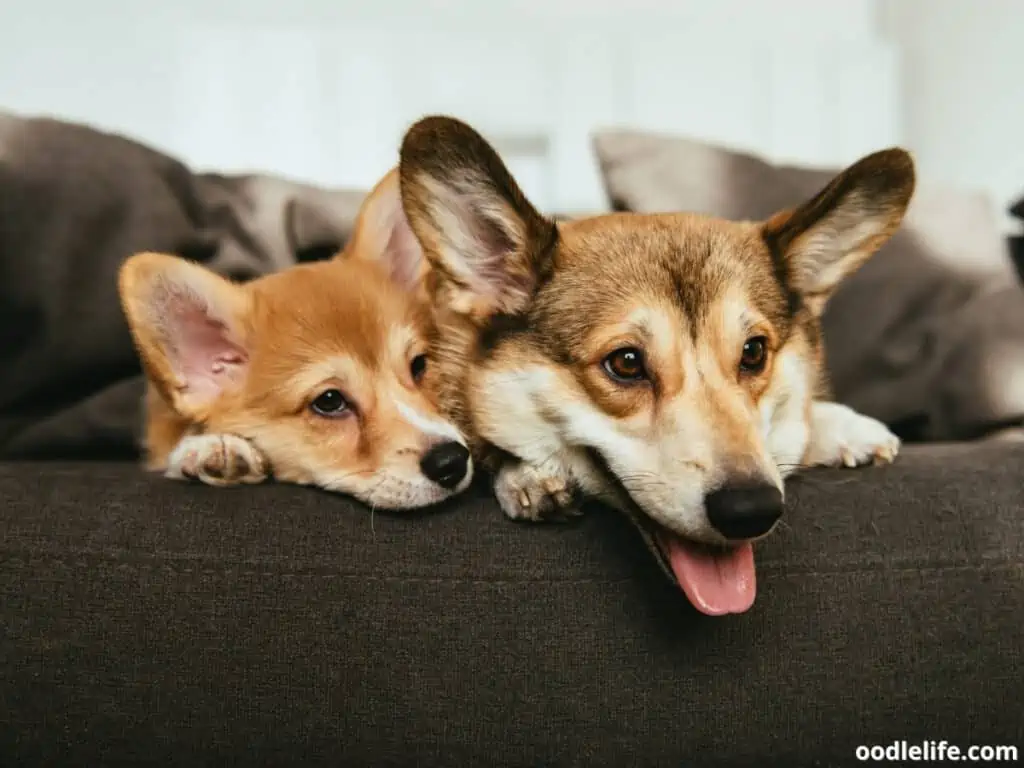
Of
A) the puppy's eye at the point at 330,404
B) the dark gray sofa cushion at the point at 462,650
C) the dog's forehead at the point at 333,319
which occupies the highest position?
the dog's forehead at the point at 333,319

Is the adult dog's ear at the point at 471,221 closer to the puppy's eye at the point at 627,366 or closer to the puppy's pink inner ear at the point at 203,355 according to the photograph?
the puppy's eye at the point at 627,366

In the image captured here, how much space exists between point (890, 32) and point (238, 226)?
2255mm

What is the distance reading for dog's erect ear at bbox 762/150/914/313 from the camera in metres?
1.13

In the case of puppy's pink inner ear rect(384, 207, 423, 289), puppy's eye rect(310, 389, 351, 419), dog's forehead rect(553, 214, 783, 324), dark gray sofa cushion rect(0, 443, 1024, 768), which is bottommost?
dark gray sofa cushion rect(0, 443, 1024, 768)

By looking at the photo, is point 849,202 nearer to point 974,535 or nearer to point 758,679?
point 974,535

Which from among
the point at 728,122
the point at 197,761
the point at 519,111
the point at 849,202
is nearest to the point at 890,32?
the point at 728,122

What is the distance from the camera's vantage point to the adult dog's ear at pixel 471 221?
3.44 feet

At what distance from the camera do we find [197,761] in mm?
919

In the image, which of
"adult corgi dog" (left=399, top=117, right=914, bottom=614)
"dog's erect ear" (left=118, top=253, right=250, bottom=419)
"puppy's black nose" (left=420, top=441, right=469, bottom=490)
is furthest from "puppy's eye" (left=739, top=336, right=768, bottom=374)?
"dog's erect ear" (left=118, top=253, right=250, bottom=419)

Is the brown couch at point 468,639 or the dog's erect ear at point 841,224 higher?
the dog's erect ear at point 841,224

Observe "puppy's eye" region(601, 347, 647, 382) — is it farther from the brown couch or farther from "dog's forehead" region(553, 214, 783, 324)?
the brown couch

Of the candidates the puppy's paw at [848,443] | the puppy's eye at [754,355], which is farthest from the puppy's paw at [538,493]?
the puppy's paw at [848,443]

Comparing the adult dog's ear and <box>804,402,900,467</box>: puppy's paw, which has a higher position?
the adult dog's ear

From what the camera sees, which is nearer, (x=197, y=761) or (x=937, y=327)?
(x=197, y=761)
